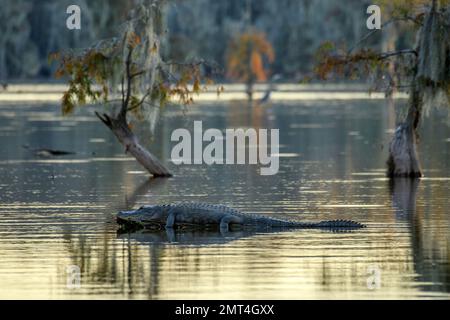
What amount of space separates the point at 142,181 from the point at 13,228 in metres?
8.78

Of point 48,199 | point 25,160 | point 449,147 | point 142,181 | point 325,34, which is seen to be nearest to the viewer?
point 48,199

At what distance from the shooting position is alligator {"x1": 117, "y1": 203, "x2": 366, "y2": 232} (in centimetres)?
2022

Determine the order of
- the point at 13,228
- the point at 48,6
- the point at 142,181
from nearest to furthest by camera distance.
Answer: the point at 13,228
the point at 142,181
the point at 48,6

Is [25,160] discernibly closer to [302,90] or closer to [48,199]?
[48,199]

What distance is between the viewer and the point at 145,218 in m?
20.5

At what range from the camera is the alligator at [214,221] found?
20219mm

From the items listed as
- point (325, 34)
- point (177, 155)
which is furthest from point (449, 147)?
point (325, 34)

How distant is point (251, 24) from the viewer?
489 ft
